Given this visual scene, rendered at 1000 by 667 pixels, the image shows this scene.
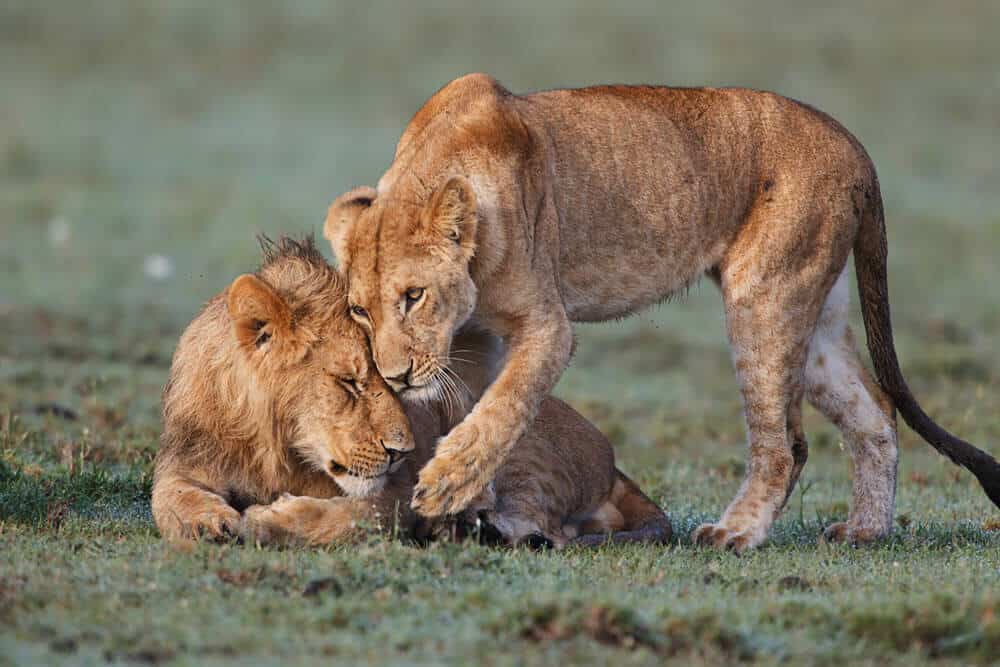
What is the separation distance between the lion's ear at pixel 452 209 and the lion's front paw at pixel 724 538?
150 centimetres

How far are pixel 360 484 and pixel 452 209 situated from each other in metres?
0.92

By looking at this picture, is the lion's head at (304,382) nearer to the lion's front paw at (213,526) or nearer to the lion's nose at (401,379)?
the lion's nose at (401,379)

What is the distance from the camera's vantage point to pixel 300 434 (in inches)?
197

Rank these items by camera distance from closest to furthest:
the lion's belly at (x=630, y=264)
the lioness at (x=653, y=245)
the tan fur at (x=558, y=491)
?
the lioness at (x=653, y=245)
the tan fur at (x=558, y=491)
the lion's belly at (x=630, y=264)

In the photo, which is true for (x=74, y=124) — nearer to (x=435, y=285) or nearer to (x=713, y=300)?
(x=713, y=300)

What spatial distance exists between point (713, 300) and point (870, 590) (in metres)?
11.7

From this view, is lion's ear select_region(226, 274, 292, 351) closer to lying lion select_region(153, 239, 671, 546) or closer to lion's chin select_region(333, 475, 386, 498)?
lying lion select_region(153, 239, 671, 546)

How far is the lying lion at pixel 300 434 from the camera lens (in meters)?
4.86

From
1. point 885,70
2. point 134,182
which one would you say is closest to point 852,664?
point 134,182

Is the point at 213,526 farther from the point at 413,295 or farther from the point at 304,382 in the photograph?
the point at 413,295

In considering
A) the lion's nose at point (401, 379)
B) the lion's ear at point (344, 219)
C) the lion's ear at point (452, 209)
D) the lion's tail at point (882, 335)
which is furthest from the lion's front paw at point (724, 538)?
the lion's ear at point (344, 219)

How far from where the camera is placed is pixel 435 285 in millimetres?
4895

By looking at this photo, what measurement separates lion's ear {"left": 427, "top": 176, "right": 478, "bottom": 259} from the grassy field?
1018mm

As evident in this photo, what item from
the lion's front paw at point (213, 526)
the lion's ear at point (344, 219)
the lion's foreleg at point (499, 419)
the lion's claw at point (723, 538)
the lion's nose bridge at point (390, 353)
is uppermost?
the lion's ear at point (344, 219)
